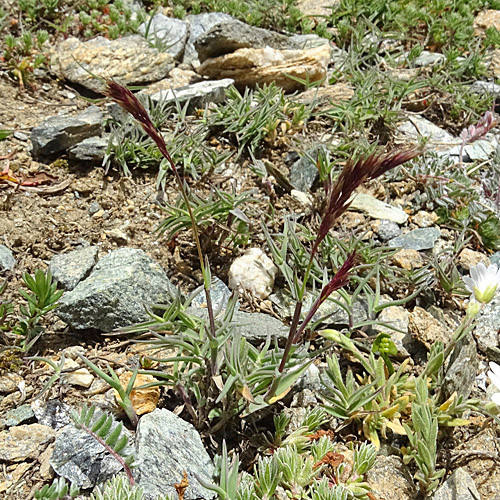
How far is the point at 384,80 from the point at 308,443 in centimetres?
326

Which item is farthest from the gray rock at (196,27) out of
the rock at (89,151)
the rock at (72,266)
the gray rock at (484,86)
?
the rock at (72,266)

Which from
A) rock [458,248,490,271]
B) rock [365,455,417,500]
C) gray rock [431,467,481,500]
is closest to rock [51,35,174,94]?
rock [458,248,490,271]

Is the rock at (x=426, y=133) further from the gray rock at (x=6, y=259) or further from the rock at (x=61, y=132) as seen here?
the gray rock at (x=6, y=259)

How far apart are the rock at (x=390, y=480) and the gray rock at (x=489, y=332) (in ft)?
2.96

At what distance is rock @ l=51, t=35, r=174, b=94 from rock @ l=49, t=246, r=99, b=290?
189cm

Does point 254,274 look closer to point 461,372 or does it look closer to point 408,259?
point 408,259

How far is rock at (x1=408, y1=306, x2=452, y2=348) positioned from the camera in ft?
9.61

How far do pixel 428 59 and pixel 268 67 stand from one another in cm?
156

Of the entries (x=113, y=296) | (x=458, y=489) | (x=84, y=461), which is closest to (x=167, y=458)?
(x=84, y=461)

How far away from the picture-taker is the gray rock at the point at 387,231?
3.60 meters

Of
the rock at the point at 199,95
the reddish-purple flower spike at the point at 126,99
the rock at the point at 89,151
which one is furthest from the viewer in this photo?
the rock at the point at 199,95

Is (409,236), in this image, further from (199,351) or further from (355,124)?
(199,351)

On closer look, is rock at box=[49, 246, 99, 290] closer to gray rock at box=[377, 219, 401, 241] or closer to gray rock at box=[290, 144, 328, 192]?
gray rock at box=[290, 144, 328, 192]

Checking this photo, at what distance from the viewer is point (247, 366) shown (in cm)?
244
